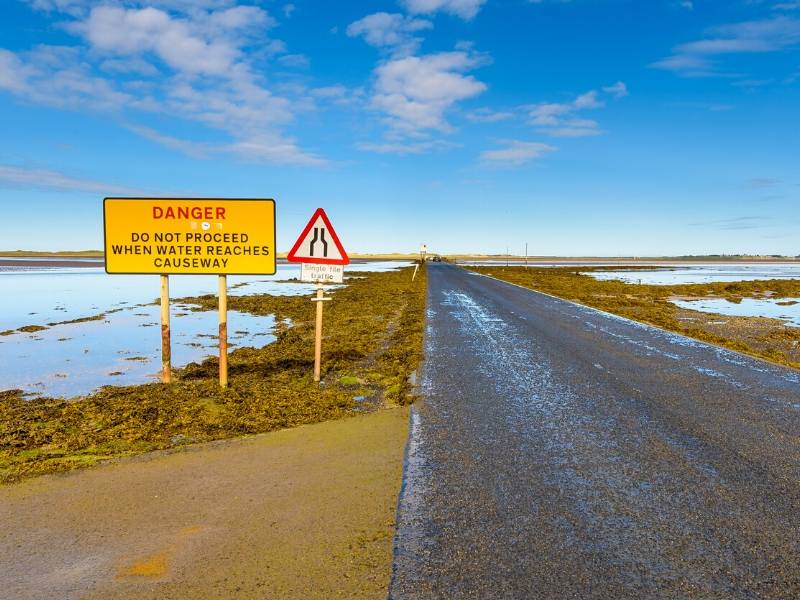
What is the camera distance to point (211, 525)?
4.08m

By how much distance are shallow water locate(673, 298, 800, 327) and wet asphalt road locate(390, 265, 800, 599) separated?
1412 cm

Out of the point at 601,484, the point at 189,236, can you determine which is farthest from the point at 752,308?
the point at 189,236

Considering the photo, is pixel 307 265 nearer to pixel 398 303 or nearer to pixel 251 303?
pixel 398 303

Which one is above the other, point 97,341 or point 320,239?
point 320,239

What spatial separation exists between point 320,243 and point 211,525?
549 cm

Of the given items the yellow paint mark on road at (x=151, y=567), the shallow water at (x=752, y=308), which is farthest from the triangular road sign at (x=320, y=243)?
the shallow water at (x=752, y=308)

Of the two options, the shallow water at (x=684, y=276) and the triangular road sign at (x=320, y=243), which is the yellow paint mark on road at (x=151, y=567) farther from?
the shallow water at (x=684, y=276)

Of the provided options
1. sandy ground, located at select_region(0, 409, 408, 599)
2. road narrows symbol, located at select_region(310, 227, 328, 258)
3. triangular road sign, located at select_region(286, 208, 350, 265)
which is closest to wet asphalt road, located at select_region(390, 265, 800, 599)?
sandy ground, located at select_region(0, 409, 408, 599)

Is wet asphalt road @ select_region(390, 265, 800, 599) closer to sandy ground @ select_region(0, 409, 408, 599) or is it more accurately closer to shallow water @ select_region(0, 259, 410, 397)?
sandy ground @ select_region(0, 409, 408, 599)

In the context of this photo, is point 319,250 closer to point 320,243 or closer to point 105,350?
point 320,243

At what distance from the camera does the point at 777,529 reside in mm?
3947

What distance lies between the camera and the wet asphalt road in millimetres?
3363

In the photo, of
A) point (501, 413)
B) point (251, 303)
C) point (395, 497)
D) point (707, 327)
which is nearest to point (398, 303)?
point (251, 303)

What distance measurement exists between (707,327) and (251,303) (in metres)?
18.4
